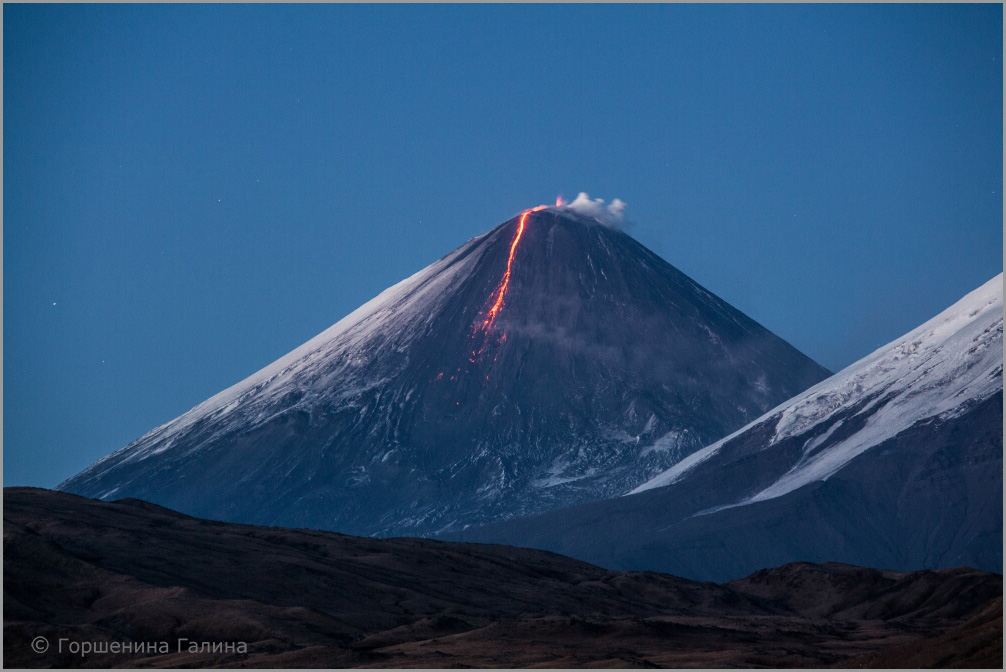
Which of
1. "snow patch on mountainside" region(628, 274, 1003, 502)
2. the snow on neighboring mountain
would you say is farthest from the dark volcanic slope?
"snow patch on mountainside" region(628, 274, 1003, 502)

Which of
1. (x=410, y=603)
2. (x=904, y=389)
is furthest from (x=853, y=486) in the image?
(x=410, y=603)

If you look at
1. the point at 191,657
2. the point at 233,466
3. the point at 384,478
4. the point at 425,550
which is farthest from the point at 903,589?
the point at 233,466

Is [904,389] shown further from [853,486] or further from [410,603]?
[410,603]

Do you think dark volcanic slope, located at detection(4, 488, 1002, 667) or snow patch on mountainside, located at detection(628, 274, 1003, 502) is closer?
dark volcanic slope, located at detection(4, 488, 1002, 667)

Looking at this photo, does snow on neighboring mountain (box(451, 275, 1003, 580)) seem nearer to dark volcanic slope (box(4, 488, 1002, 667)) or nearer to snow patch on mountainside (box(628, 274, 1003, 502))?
snow patch on mountainside (box(628, 274, 1003, 502))

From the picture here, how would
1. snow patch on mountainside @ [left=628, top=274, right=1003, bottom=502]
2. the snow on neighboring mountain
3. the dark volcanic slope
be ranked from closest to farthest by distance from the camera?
the dark volcanic slope
the snow on neighboring mountain
snow patch on mountainside @ [left=628, top=274, right=1003, bottom=502]

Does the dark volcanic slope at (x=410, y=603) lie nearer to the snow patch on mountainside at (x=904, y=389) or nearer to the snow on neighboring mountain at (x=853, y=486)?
the snow on neighboring mountain at (x=853, y=486)

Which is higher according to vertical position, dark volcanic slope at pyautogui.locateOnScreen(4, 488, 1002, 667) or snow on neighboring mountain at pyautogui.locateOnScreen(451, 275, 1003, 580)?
snow on neighboring mountain at pyautogui.locateOnScreen(451, 275, 1003, 580)

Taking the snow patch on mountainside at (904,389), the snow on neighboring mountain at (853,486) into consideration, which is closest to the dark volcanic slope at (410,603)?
the snow on neighboring mountain at (853,486)
